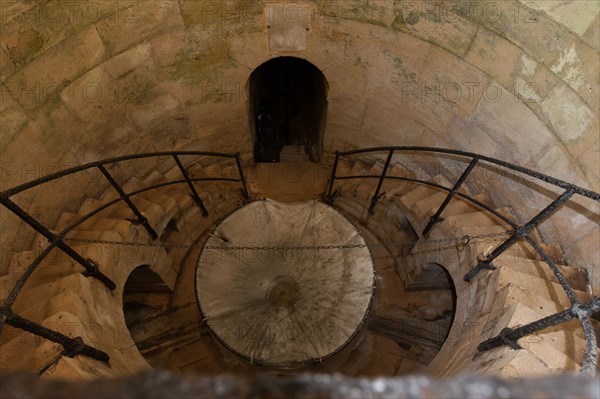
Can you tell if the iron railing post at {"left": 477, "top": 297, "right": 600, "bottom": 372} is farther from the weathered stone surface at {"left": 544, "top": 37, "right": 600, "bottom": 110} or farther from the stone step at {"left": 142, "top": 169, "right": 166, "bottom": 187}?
the stone step at {"left": 142, "top": 169, "right": 166, "bottom": 187}

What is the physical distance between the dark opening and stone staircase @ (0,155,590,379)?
645 mm

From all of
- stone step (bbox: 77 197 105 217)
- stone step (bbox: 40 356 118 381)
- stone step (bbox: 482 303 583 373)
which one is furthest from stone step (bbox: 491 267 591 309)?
stone step (bbox: 77 197 105 217)

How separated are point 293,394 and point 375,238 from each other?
555 cm

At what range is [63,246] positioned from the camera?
357 centimetres

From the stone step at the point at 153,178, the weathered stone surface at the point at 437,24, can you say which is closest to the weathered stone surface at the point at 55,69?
the stone step at the point at 153,178

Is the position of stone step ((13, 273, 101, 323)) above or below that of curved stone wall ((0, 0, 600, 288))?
below

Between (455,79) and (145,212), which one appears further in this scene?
(145,212)

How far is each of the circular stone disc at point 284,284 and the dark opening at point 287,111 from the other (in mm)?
2617

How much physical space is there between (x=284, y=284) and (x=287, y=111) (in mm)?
4709

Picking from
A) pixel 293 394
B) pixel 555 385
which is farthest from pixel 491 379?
pixel 293 394

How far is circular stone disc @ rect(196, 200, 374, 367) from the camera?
4.40 m

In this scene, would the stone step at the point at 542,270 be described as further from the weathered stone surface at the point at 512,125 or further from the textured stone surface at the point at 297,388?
the textured stone surface at the point at 297,388

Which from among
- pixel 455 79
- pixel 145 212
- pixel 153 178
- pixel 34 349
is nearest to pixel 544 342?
pixel 455 79

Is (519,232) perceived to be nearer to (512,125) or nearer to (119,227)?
(512,125)
